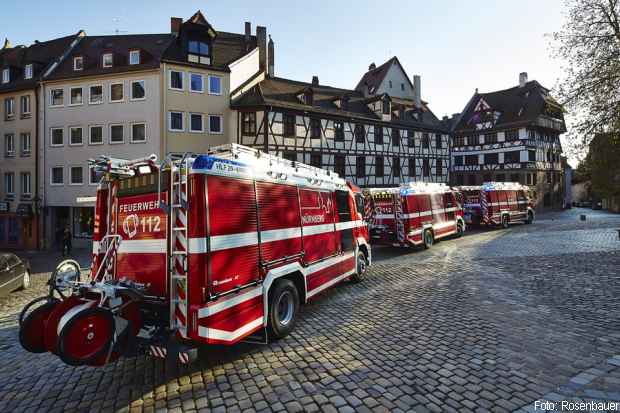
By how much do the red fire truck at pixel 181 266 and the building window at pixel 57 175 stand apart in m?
24.2

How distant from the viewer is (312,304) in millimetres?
8586

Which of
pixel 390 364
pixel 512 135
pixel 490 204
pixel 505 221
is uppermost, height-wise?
pixel 512 135

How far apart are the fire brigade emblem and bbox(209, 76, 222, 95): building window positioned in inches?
837

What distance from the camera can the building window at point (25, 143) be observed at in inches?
1045

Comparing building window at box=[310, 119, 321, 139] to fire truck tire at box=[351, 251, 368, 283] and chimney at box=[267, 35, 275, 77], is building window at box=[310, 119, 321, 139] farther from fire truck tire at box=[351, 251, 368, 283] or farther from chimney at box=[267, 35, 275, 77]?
fire truck tire at box=[351, 251, 368, 283]

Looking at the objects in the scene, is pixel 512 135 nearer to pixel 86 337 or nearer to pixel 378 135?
pixel 378 135

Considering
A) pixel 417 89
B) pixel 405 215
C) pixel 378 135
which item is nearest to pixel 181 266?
pixel 405 215

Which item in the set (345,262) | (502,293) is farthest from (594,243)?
(345,262)

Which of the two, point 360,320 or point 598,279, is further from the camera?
point 598,279

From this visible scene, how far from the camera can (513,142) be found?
4409cm

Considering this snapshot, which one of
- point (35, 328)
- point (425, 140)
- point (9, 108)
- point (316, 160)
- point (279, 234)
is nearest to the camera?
point (35, 328)

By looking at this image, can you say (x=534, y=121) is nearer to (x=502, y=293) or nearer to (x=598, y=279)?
(x=598, y=279)

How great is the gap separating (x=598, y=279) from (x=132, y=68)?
26831 mm

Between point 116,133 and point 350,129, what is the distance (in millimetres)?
17526
